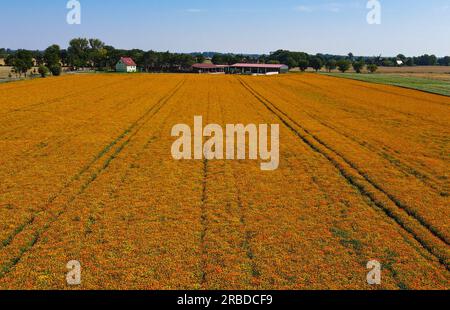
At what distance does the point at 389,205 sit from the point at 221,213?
6004 mm

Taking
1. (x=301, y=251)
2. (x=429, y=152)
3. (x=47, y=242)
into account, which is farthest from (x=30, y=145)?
(x=429, y=152)

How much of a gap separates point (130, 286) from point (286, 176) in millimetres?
9848

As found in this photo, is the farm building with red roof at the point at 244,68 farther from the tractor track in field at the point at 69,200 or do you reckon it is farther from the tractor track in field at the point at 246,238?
the tractor track in field at the point at 246,238

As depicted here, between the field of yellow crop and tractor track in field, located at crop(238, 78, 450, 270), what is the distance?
0.06 metres

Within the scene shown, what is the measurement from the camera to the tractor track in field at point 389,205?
1076 cm

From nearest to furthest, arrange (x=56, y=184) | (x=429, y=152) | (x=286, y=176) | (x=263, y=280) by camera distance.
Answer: (x=263, y=280) < (x=56, y=184) < (x=286, y=176) < (x=429, y=152)

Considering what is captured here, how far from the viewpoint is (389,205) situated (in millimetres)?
13680

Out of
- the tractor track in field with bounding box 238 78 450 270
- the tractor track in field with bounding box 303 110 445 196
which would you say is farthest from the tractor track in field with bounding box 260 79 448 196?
the tractor track in field with bounding box 238 78 450 270

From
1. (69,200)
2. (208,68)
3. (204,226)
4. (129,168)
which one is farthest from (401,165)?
(208,68)

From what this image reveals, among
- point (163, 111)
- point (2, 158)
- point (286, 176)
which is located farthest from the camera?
point (163, 111)

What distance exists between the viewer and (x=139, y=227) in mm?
11750

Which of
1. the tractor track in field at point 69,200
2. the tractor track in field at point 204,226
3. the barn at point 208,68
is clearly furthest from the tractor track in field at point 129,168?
the barn at point 208,68

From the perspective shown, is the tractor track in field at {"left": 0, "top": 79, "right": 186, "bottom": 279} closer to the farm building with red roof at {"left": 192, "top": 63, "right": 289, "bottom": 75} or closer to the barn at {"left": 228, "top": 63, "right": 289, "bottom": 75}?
the farm building with red roof at {"left": 192, "top": 63, "right": 289, "bottom": 75}
